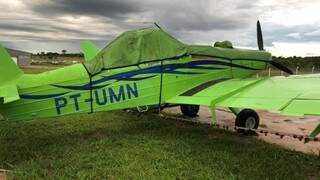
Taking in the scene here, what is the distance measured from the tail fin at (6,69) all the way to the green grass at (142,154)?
4.66ft

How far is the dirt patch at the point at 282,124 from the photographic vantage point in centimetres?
873

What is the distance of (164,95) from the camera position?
→ 9.14m

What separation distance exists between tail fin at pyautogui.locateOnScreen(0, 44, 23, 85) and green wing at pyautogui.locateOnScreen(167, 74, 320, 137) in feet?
10.9

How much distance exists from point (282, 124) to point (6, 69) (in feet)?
24.5

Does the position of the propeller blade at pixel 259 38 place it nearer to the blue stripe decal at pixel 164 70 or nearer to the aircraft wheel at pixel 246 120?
the blue stripe decal at pixel 164 70

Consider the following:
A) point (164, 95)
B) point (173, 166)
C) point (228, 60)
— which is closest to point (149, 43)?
point (164, 95)

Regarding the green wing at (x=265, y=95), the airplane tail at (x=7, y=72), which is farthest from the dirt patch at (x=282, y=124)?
the airplane tail at (x=7, y=72)

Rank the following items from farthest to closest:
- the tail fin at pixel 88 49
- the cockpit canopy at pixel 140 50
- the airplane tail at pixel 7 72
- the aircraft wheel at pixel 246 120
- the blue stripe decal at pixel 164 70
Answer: the tail fin at pixel 88 49 < the aircraft wheel at pixel 246 120 < the cockpit canopy at pixel 140 50 < the blue stripe decal at pixel 164 70 < the airplane tail at pixel 7 72

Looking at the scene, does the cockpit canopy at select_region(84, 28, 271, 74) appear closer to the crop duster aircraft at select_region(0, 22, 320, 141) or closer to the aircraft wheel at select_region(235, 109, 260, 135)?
the crop duster aircraft at select_region(0, 22, 320, 141)

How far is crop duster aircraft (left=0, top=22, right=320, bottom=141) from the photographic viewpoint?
7434 millimetres

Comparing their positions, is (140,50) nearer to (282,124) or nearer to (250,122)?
(250,122)

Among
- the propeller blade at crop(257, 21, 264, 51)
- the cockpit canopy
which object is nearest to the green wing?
the cockpit canopy

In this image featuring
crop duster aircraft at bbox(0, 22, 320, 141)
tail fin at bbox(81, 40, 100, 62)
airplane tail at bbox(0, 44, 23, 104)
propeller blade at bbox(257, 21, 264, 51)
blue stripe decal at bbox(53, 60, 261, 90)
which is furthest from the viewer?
tail fin at bbox(81, 40, 100, 62)

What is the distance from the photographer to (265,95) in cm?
776
